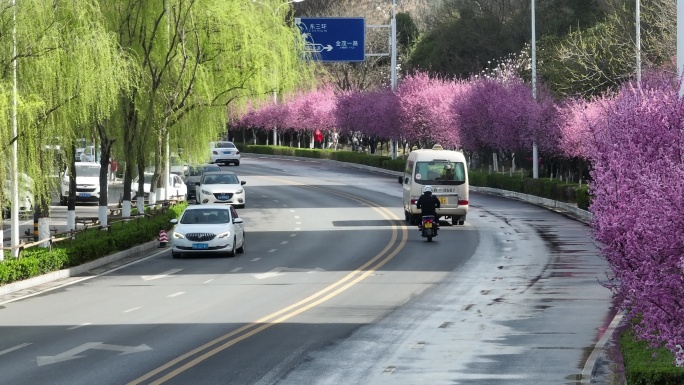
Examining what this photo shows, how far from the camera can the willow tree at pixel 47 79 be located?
1145 inches

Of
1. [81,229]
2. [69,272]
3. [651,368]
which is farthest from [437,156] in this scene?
[651,368]

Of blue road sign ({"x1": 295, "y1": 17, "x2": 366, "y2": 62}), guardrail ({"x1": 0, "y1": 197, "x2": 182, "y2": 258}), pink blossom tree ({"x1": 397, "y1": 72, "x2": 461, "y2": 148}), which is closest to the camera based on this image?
guardrail ({"x1": 0, "y1": 197, "x2": 182, "y2": 258})

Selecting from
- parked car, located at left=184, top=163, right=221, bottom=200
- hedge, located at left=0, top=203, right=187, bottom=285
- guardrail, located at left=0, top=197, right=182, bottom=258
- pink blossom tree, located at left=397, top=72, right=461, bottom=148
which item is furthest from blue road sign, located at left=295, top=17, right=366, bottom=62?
hedge, located at left=0, top=203, right=187, bottom=285

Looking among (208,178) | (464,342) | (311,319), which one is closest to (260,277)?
(311,319)

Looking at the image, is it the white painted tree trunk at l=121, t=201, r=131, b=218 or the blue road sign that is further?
the blue road sign

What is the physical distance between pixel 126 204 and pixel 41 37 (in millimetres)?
14620

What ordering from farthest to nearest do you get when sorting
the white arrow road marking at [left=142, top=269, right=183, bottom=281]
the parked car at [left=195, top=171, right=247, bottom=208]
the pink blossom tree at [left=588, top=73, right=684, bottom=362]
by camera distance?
1. the parked car at [left=195, top=171, right=247, bottom=208]
2. the white arrow road marking at [left=142, top=269, right=183, bottom=281]
3. the pink blossom tree at [left=588, top=73, right=684, bottom=362]

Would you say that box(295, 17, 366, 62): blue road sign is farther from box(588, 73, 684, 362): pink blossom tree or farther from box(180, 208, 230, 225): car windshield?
box(588, 73, 684, 362): pink blossom tree

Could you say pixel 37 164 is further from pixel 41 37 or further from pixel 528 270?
pixel 528 270

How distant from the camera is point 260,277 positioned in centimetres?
3200

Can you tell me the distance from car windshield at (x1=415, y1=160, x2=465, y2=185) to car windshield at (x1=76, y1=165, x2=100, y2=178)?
783 inches

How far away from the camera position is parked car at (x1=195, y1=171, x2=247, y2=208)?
57.6 m

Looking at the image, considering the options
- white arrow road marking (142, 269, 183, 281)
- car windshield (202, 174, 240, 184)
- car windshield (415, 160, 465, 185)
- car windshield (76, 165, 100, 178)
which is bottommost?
white arrow road marking (142, 269, 183, 281)

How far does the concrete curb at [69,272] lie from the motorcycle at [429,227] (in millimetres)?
8259
